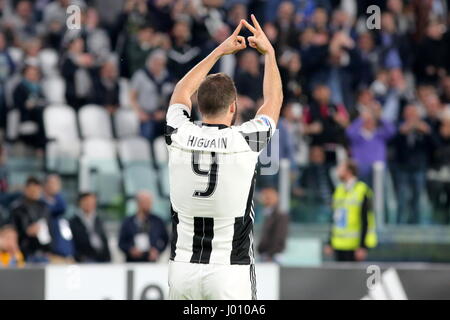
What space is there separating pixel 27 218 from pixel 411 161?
5.16 metres

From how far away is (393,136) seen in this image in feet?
46.2

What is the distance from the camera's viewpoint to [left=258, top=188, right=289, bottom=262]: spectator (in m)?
12.5

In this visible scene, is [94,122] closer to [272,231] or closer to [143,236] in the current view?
[143,236]

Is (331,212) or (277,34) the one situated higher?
(277,34)

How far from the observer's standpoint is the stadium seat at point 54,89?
13805 mm

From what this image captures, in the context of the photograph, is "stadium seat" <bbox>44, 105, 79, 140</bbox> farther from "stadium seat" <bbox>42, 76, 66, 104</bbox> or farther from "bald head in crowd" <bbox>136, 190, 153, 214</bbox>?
"bald head in crowd" <bbox>136, 190, 153, 214</bbox>

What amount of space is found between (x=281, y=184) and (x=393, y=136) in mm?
2110

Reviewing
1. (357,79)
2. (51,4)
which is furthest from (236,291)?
(51,4)

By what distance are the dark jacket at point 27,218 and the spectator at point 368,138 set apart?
3.97 metres

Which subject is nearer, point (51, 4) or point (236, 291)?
point (236, 291)

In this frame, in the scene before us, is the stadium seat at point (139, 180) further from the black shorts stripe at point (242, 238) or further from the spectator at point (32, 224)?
the black shorts stripe at point (242, 238)

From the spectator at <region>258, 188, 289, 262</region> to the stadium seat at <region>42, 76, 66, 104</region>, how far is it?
10.3 feet

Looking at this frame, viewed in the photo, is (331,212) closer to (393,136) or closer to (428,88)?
(393,136)

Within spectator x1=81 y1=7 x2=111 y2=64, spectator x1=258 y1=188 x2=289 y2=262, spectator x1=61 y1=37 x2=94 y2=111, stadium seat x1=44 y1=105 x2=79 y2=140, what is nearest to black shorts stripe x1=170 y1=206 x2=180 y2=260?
spectator x1=258 y1=188 x2=289 y2=262
